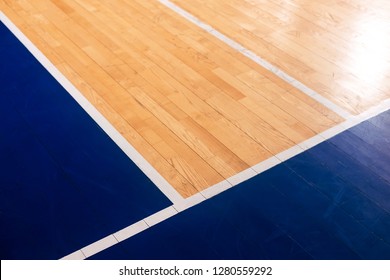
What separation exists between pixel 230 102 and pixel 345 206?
3.70 ft

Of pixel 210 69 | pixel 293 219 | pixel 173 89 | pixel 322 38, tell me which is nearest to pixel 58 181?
pixel 173 89

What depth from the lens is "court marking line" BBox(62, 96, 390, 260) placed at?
2.59 m

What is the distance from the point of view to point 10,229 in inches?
105

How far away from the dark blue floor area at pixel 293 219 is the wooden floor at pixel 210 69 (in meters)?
0.20

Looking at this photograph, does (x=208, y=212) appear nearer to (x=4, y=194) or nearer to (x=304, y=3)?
(x=4, y=194)

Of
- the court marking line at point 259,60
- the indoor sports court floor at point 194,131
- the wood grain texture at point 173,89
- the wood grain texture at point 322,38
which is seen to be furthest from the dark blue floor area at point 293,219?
the wood grain texture at point 322,38

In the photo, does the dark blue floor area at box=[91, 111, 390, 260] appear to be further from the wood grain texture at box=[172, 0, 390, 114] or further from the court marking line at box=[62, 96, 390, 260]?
the wood grain texture at box=[172, 0, 390, 114]

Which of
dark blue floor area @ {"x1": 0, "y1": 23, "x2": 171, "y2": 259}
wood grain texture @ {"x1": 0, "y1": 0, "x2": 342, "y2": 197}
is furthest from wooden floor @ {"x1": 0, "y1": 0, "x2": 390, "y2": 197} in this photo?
dark blue floor area @ {"x1": 0, "y1": 23, "x2": 171, "y2": 259}

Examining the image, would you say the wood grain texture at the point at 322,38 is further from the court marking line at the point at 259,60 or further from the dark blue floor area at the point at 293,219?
the dark blue floor area at the point at 293,219

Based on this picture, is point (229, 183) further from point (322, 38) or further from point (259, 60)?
point (322, 38)

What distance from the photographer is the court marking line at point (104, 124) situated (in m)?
2.90

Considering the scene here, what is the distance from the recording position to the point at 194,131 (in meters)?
3.29

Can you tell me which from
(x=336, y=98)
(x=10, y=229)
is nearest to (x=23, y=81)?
(x=10, y=229)

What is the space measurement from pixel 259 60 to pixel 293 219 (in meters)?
1.62
